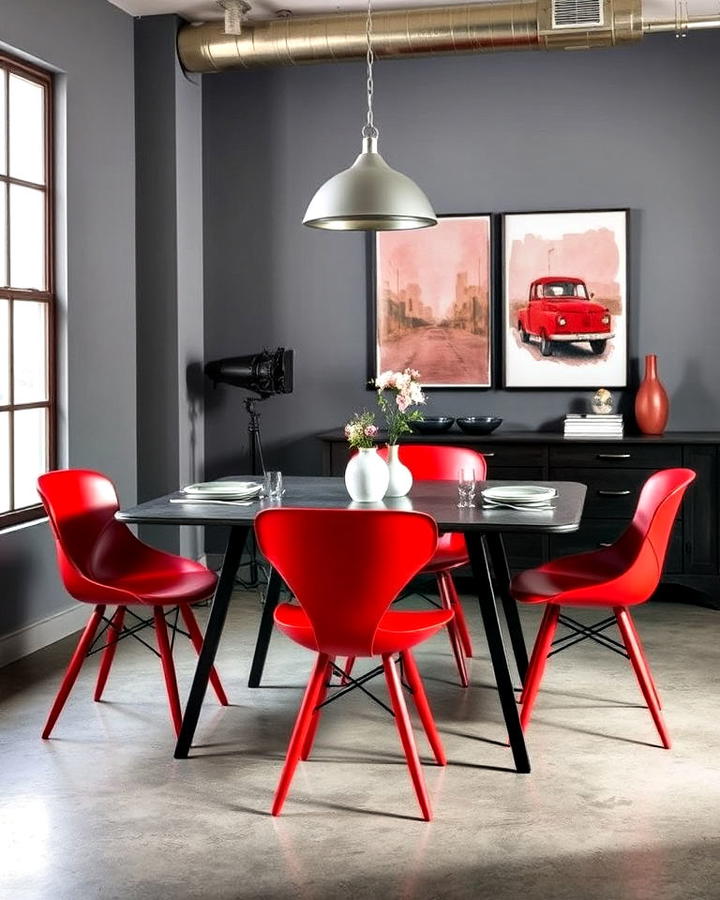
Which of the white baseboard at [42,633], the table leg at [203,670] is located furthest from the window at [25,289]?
the table leg at [203,670]

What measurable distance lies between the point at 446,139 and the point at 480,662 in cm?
326

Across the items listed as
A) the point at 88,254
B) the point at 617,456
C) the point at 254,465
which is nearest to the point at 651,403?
the point at 617,456

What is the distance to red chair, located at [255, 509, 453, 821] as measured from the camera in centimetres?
338

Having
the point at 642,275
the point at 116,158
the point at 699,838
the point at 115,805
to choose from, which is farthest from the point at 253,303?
the point at 699,838

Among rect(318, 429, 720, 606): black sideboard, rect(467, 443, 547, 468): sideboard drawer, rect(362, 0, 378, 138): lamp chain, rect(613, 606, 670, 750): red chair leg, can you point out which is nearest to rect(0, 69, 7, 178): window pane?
rect(362, 0, 378, 138): lamp chain

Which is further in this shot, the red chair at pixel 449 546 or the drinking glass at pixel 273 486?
the red chair at pixel 449 546

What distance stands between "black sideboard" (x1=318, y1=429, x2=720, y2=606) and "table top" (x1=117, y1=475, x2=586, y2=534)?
160 centimetres

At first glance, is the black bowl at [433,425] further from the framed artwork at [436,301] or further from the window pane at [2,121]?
the window pane at [2,121]

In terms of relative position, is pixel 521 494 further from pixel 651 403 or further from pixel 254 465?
pixel 254 465

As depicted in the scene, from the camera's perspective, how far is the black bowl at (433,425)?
A: 660 centimetres

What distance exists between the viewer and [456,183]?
6.91 metres

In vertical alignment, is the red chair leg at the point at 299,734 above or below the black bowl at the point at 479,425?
below

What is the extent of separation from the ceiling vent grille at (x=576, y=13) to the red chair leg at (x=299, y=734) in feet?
12.9

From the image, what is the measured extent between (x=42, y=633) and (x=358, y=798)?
7.92ft
